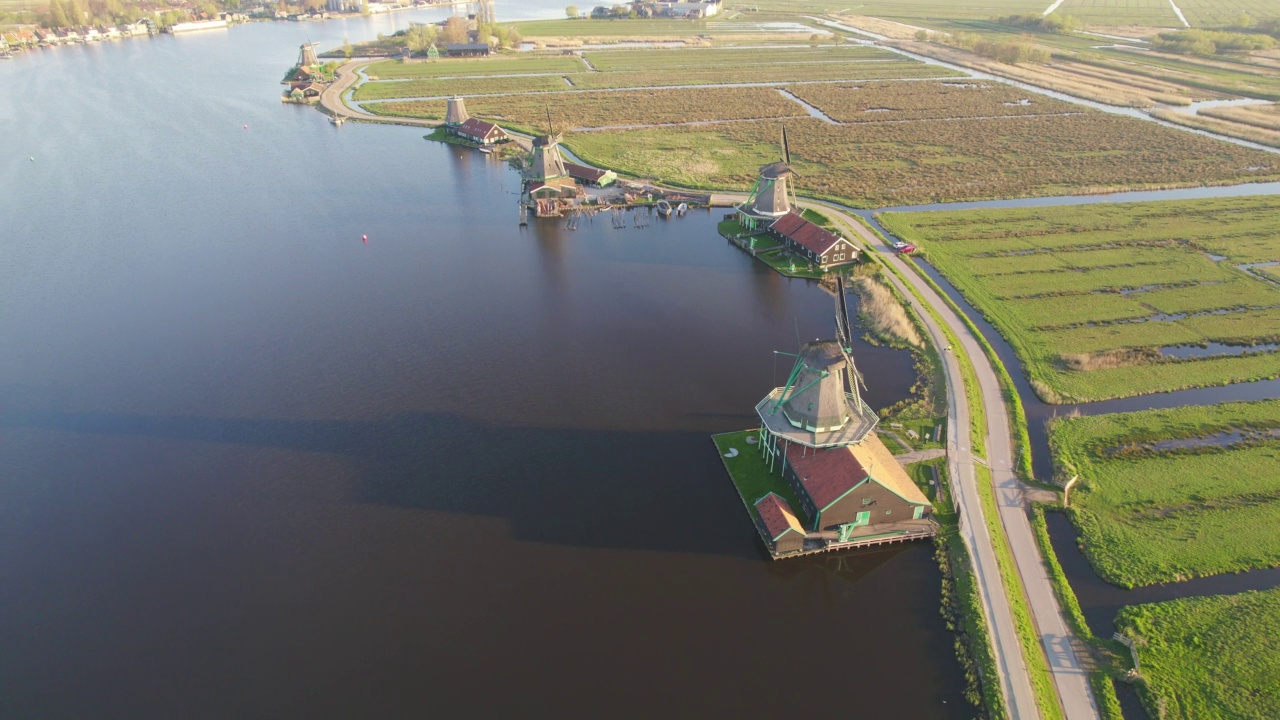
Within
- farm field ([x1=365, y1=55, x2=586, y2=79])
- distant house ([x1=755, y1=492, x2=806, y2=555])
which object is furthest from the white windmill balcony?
farm field ([x1=365, y1=55, x2=586, y2=79])

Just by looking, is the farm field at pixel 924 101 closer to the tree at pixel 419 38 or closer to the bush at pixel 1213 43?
the bush at pixel 1213 43

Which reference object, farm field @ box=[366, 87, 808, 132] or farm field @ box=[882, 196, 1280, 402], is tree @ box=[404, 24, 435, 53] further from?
farm field @ box=[882, 196, 1280, 402]

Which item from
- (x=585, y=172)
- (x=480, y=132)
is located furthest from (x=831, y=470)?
(x=480, y=132)

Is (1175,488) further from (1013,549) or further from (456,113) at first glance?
(456,113)

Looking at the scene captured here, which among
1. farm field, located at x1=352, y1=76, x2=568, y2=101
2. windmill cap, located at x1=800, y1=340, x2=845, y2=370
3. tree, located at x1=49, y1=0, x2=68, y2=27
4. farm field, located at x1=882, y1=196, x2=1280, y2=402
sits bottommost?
farm field, located at x1=882, y1=196, x2=1280, y2=402

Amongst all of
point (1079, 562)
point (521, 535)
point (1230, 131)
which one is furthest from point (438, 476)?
point (1230, 131)

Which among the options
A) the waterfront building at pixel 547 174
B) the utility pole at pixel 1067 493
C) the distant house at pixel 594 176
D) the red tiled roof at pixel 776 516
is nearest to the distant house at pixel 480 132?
the distant house at pixel 594 176
